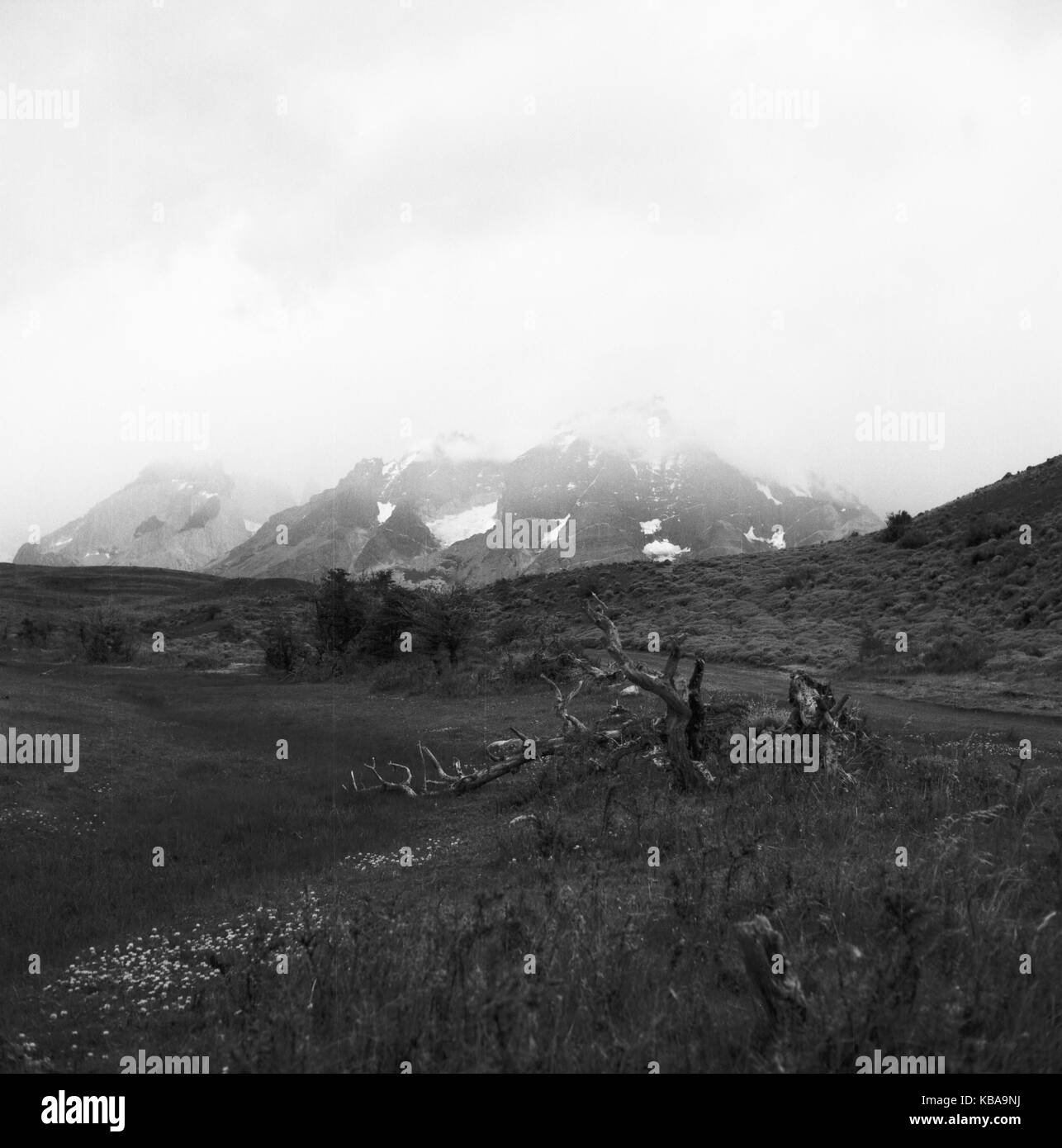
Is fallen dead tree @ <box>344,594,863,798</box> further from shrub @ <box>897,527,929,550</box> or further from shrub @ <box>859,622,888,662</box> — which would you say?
shrub @ <box>897,527,929,550</box>

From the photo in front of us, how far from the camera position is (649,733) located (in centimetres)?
1548

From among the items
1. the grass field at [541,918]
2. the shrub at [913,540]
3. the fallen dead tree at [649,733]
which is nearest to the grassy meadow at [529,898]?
the grass field at [541,918]

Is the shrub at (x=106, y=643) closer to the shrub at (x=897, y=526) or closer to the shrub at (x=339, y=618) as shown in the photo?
the shrub at (x=339, y=618)

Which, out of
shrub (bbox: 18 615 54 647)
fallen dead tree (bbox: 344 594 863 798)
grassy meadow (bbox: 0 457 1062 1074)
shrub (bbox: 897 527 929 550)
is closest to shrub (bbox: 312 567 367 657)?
grassy meadow (bbox: 0 457 1062 1074)

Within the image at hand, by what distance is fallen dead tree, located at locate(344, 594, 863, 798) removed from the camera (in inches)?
529

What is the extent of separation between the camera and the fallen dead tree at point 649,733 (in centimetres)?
1344

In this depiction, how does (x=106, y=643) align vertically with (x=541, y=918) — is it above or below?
below

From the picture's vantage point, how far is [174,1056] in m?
5.21

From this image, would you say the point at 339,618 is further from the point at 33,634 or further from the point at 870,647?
the point at 870,647

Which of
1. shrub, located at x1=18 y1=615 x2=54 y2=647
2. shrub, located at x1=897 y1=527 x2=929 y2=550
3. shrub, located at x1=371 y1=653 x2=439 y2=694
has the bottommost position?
shrub, located at x1=371 y1=653 x2=439 y2=694

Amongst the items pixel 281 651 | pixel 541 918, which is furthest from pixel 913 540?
pixel 541 918

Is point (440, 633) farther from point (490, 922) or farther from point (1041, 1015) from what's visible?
point (1041, 1015)

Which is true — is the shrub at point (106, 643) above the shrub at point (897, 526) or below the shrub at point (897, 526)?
below
